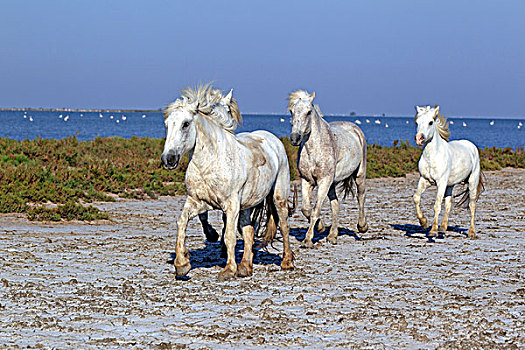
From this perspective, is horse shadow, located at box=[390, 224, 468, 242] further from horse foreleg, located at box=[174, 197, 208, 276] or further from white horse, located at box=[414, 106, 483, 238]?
horse foreleg, located at box=[174, 197, 208, 276]

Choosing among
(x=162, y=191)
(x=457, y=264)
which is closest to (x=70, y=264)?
(x=457, y=264)

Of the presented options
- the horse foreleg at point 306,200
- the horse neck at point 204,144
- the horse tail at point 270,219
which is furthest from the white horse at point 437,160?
the horse neck at point 204,144

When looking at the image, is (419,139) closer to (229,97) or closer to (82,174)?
(229,97)

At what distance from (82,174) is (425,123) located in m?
10.8

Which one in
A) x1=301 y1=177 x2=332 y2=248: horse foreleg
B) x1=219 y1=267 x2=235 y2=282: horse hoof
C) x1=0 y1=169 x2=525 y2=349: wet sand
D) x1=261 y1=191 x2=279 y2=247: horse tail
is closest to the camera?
x1=0 y1=169 x2=525 y2=349: wet sand

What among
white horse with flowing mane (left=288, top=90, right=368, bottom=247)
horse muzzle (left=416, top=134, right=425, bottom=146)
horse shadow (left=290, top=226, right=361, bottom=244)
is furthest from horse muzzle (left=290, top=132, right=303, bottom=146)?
horse muzzle (left=416, top=134, right=425, bottom=146)

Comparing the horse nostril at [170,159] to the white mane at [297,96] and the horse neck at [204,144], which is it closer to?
the horse neck at [204,144]

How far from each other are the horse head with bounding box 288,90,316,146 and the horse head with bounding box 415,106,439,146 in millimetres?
2326

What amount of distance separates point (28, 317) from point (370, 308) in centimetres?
349

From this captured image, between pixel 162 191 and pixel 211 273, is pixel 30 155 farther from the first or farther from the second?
pixel 211 273

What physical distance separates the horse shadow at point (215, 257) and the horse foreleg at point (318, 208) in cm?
69

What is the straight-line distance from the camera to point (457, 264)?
9.91 metres

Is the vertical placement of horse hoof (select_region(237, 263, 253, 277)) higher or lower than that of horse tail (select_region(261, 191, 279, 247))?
lower

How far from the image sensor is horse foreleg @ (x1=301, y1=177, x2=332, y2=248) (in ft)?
36.8
